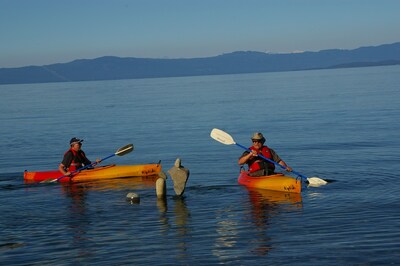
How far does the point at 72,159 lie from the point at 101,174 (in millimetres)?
1094

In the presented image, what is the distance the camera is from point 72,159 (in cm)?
2347

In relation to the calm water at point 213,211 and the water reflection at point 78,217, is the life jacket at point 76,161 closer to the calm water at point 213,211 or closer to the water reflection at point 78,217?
the water reflection at point 78,217

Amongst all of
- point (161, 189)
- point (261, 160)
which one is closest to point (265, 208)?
point (161, 189)

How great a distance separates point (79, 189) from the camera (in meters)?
21.9

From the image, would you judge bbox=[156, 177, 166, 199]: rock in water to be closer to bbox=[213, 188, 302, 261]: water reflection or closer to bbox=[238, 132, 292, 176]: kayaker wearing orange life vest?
bbox=[213, 188, 302, 261]: water reflection

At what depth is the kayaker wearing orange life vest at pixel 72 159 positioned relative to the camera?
75.8 ft

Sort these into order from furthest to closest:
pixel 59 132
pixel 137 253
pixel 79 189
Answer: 1. pixel 59 132
2. pixel 79 189
3. pixel 137 253

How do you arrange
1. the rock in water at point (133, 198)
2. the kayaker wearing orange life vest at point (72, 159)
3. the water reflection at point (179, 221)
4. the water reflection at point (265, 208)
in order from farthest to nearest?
the kayaker wearing orange life vest at point (72, 159) < the rock in water at point (133, 198) < the water reflection at point (179, 221) < the water reflection at point (265, 208)

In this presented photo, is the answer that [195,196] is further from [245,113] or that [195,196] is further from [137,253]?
[245,113]

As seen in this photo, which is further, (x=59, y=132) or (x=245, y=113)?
(x=245, y=113)

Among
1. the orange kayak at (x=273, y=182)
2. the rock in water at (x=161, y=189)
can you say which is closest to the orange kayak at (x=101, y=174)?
the orange kayak at (x=273, y=182)

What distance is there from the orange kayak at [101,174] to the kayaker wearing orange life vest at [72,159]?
1.03 feet

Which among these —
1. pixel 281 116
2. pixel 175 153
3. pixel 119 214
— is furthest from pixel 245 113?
pixel 119 214

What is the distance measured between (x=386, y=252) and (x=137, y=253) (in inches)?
182
